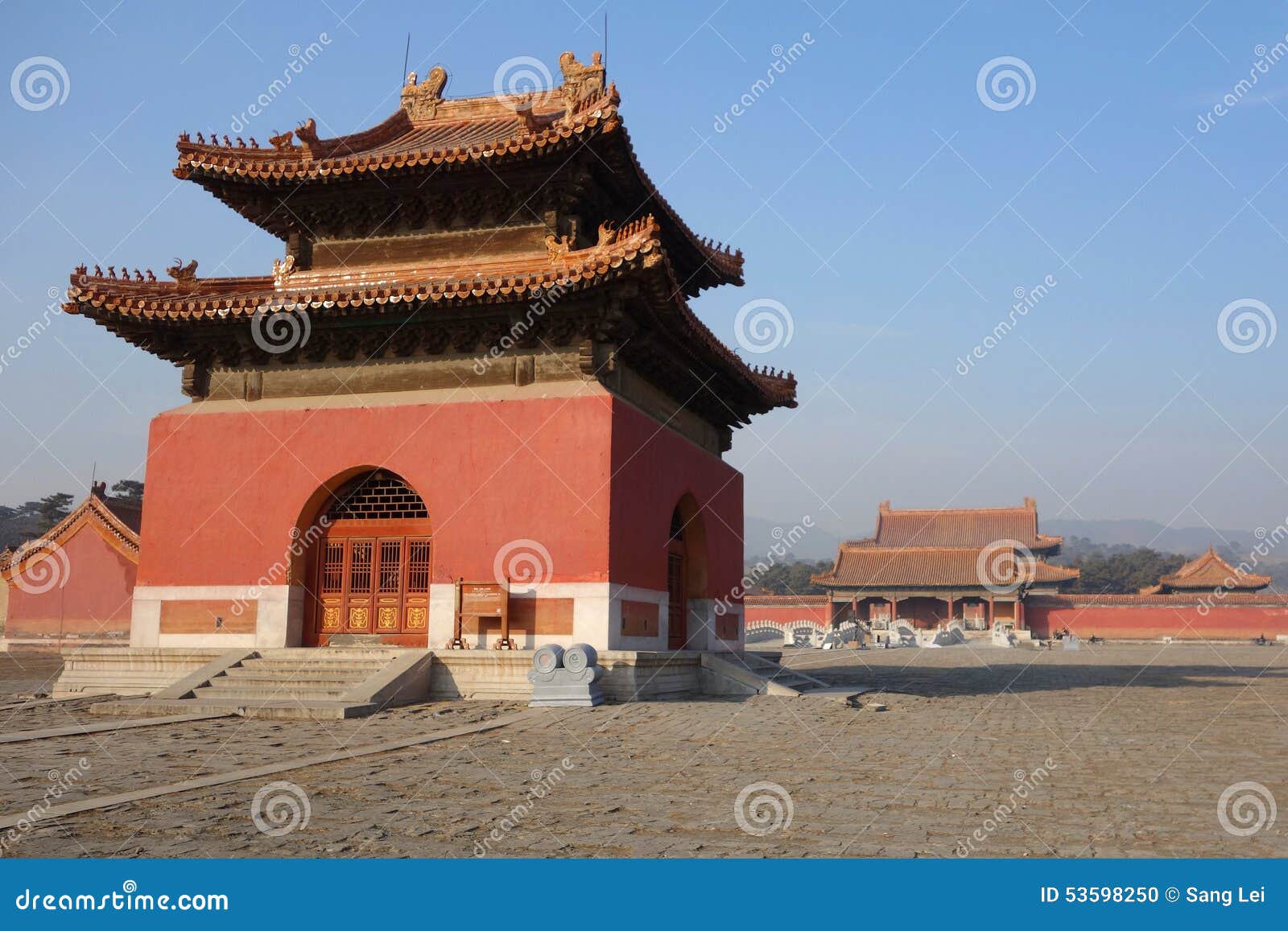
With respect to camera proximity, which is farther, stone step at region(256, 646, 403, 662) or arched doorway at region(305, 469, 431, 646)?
arched doorway at region(305, 469, 431, 646)

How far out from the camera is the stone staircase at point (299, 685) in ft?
37.1

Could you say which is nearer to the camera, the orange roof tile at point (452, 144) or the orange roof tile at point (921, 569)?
the orange roof tile at point (452, 144)

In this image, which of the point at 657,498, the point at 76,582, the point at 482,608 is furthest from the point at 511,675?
the point at 76,582

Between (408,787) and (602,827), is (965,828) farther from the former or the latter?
A: (408,787)

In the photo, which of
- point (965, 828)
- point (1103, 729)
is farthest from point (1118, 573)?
point (965, 828)

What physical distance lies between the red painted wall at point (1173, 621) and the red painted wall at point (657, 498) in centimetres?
3756

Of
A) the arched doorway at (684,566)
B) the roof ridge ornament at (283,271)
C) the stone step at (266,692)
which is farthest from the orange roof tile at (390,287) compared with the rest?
the stone step at (266,692)

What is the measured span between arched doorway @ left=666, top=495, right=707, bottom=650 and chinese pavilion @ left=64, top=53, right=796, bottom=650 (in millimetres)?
1342

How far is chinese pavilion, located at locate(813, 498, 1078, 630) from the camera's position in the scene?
53.6 m

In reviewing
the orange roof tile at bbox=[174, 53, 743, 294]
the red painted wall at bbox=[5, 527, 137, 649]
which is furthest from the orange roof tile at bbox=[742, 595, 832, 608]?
the orange roof tile at bbox=[174, 53, 743, 294]

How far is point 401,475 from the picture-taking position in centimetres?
1427

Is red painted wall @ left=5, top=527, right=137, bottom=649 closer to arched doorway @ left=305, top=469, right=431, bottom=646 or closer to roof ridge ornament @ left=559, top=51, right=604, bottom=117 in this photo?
arched doorway @ left=305, top=469, right=431, bottom=646

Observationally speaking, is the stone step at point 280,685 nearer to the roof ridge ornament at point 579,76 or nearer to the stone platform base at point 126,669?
the stone platform base at point 126,669

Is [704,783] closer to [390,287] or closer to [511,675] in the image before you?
[511,675]
